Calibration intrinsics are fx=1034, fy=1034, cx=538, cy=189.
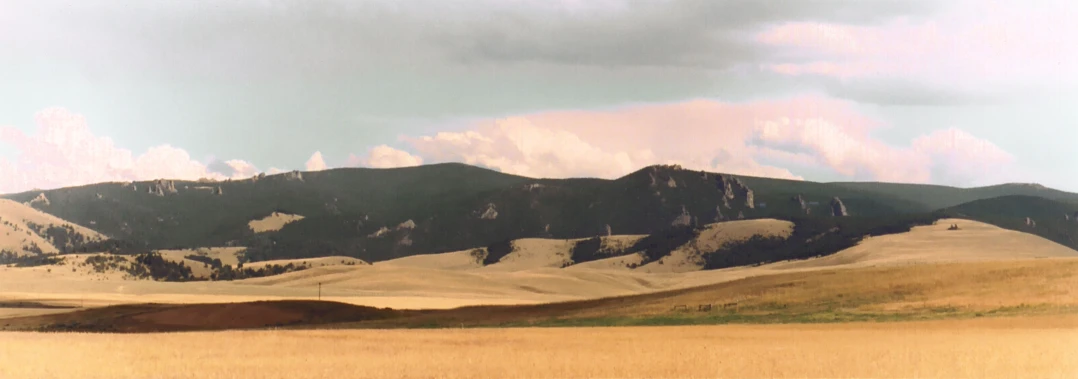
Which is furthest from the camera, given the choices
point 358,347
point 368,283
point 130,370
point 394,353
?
point 368,283

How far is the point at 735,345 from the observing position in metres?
37.5

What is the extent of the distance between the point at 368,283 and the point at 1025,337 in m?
139

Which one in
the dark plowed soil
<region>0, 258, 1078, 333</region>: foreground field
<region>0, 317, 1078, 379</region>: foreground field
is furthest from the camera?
the dark plowed soil

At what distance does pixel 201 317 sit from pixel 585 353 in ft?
126

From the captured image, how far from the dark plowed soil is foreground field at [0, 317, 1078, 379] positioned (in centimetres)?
1941

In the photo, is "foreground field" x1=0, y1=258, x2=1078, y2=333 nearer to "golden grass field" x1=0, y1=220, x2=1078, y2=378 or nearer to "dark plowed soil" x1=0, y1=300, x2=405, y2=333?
"dark plowed soil" x1=0, y1=300, x2=405, y2=333

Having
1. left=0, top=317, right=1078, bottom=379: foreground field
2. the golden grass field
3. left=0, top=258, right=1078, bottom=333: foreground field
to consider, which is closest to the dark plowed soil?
left=0, top=258, right=1078, bottom=333: foreground field

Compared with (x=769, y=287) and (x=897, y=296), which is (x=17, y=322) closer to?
(x=769, y=287)

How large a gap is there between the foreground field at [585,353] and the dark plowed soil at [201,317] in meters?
19.4

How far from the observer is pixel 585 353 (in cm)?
3509

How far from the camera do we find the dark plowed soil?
64.1 meters

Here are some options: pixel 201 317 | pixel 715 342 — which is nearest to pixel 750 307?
pixel 715 342

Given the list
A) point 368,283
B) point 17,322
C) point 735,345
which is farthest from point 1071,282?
point 368,283

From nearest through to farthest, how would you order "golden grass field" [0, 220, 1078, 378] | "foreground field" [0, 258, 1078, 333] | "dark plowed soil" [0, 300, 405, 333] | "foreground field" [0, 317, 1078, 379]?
"foreground field" [0, 317, 1078, 379] → "golden grass field" [0, 220, 1078, 378] → "foreground field" [0, 258, 1078, 333] → "dark plowed soil" [0, 300, 405, 333]
